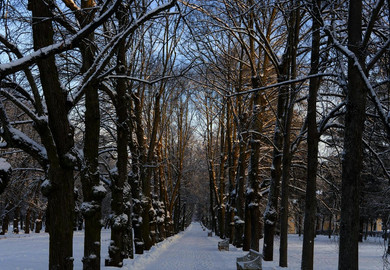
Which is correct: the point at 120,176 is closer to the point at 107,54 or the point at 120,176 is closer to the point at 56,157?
the point at 56,157

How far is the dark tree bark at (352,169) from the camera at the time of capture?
6.03 m

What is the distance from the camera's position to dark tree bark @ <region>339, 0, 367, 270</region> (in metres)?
6.03

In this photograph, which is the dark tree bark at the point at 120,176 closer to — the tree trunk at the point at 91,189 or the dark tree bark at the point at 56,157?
the tree trunk at the point at 91,189

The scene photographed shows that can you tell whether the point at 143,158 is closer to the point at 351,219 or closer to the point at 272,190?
the point at 272,190

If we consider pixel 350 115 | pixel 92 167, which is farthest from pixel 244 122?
pixel 350 115

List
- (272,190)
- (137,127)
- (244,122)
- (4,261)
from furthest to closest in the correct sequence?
1. (244,122)
2. (137,127)
3. (4,261)
4. (272,190)

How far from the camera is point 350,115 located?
6.20 m

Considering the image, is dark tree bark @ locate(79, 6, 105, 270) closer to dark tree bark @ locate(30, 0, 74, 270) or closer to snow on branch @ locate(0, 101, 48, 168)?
snow on branch @ locate(0, 101, 48, 168)

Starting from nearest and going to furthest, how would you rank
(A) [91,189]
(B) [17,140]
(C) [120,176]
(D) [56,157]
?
1. (B) [17,140]
2. (D) [56,157]
3. (A) [91,189]
4. (C) [120,176]

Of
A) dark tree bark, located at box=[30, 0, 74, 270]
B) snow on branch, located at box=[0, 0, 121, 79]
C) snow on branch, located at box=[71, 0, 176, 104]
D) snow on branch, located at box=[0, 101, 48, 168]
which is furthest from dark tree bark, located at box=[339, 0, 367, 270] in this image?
snow on branch, located at box=[0, 101, 48, 168]

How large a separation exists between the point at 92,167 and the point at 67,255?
302cm

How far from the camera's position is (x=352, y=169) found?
6.09 meters

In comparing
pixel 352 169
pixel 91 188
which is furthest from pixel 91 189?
pixel 352 169

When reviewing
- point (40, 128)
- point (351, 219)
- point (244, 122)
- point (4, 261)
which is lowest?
point (4, 261)
